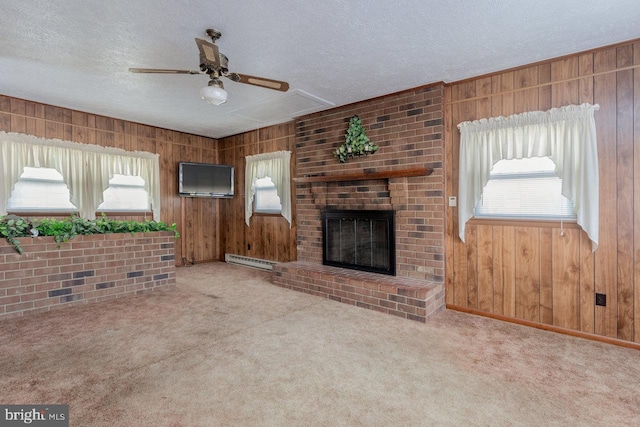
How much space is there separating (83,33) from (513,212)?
4.19 metres

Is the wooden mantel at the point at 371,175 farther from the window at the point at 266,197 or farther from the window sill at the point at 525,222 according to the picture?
the window at the point at 266,197

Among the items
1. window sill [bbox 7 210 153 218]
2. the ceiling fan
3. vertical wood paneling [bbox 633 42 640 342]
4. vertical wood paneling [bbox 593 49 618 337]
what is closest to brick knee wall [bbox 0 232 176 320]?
window sill [bbox 7 210 153 218]

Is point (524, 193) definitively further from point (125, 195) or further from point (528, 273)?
point (125, 195)

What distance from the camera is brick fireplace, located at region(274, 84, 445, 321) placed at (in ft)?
11.5

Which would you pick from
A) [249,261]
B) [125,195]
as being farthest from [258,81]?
[249,261]

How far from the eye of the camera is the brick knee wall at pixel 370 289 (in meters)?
3.21

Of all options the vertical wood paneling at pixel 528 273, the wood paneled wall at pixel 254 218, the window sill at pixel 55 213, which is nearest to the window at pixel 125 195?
the window sill at pixel 55 213

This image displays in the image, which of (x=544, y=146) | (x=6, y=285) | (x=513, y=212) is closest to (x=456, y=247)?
(x=513, y=212)

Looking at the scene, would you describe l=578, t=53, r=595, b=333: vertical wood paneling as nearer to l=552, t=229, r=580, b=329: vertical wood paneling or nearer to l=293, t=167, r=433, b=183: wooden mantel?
l=552, t=229, r=580, b=329: vertical wood paneling

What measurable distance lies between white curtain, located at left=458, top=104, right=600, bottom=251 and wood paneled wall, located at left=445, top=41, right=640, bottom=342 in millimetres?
98

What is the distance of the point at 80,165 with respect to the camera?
15.3 feet

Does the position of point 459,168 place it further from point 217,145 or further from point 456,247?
point 217,145

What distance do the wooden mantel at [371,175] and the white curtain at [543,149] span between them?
43 centimetres

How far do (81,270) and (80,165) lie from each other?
189 cm
